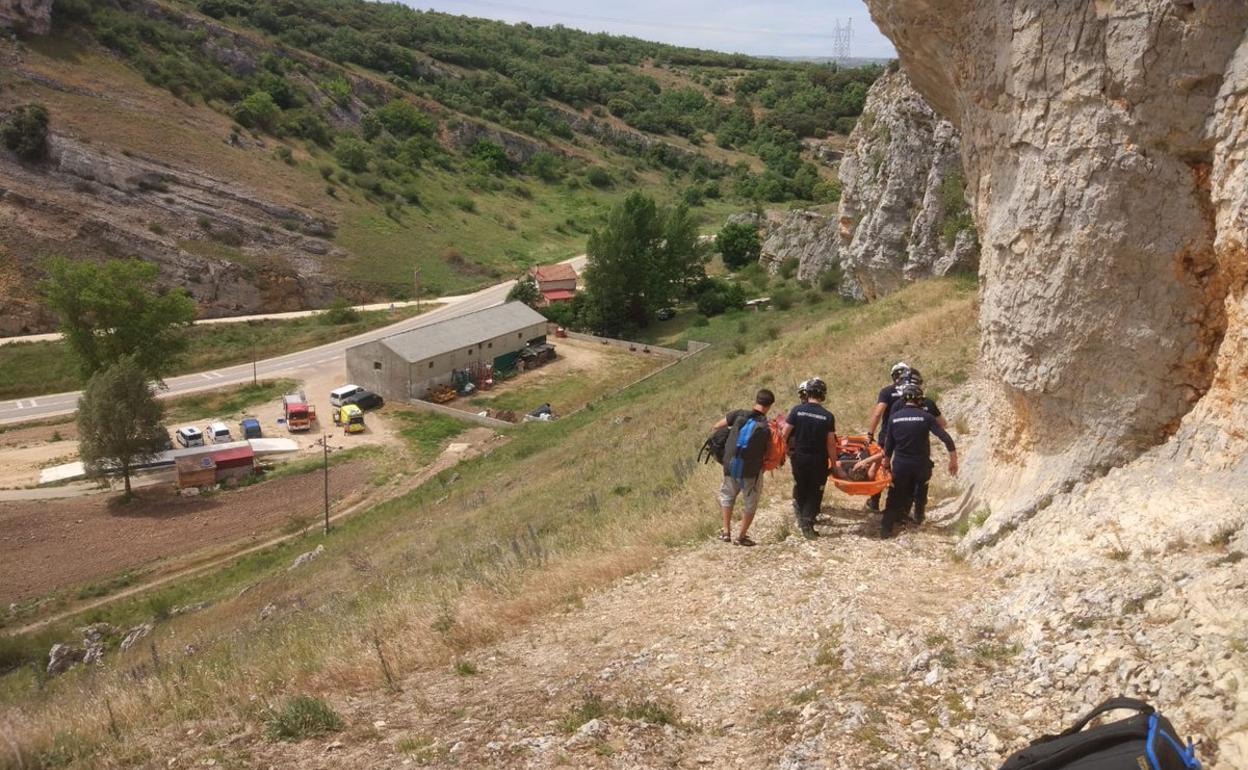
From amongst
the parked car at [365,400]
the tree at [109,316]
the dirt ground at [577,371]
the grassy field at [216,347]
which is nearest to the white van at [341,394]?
the parked car at [365,400]

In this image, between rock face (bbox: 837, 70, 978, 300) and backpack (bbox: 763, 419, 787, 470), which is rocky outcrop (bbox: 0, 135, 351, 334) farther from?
backpack (bbox: 763, 419, 787, 470)

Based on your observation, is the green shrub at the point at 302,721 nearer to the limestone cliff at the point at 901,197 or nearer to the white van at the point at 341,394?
the limestone cliff at the point at 901,197

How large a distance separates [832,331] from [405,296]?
4078 cm

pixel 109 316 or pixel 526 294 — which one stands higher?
pixel 109 316

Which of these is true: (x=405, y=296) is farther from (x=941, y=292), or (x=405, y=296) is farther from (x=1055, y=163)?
(x=1055, y=163)

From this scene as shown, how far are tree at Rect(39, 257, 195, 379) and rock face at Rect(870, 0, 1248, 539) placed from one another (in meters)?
35.6

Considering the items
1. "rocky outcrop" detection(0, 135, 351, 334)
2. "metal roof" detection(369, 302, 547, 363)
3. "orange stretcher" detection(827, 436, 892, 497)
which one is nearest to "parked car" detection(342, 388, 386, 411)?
"metal roof" detection(369, 302, 547, 363)

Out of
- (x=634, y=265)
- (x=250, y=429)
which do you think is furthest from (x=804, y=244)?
(x=250, y=429)

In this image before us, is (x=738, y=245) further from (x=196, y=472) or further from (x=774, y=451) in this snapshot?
(x=774, y=451)

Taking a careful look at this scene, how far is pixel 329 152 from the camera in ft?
236

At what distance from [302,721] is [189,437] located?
3153 centimetres

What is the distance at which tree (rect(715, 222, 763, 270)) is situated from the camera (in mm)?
63125

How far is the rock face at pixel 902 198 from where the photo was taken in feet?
96.9

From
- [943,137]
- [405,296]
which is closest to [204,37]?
[405,296]
